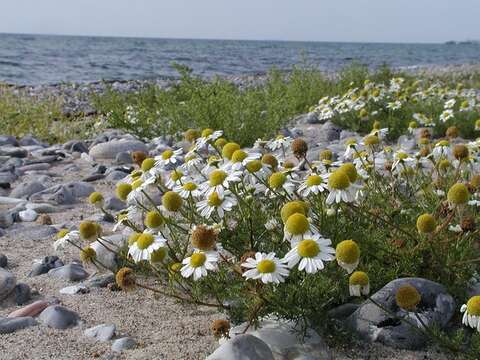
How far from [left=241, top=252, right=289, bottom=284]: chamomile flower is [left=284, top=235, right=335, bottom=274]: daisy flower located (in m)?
0.04

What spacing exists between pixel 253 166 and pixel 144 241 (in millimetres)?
554

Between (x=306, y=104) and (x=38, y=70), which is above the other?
(x=306, y=104)

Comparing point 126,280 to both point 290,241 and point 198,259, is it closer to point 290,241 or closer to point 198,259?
point 198,259

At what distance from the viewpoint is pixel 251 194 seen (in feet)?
8.66

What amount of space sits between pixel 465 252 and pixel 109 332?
1447mm

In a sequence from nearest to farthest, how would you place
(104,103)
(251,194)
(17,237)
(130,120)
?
(251,194) < (17,237) < (130,120) < (104,103)

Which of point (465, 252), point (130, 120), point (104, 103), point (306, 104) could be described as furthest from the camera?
point (306, 104)

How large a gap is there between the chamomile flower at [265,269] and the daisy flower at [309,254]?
0.04 metres

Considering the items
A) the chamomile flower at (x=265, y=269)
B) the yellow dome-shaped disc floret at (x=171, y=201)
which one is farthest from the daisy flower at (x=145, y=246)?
the chamomile flower at (x=265, y=269)

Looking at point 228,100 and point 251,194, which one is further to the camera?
point 228,100

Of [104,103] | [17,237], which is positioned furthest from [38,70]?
[17,237]

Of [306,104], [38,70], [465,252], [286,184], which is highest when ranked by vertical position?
[286,184]

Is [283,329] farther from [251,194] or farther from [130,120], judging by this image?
[130,120]

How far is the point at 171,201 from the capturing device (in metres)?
2.34
